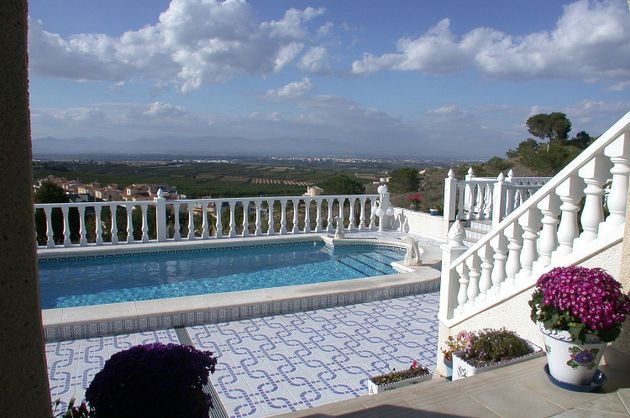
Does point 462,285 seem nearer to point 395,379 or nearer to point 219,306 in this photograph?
point 395,379

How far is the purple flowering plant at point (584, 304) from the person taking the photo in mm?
2668

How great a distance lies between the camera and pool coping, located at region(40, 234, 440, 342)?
524 cm

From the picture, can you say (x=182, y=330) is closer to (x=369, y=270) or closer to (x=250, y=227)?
(x=369, y=270)

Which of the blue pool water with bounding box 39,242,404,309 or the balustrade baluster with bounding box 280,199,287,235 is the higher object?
the balustrade baluster with bounding box 280,199,287,235

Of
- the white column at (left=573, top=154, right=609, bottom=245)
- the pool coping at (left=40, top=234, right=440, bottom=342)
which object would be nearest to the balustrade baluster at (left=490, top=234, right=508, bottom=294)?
the white column at (left=573, top=154, right=609, bottom=245)

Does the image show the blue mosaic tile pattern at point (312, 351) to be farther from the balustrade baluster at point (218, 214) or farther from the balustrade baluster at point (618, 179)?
the balustrade baluster at point (218, 214)

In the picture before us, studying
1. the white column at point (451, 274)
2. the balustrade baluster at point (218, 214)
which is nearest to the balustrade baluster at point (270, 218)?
the balustrade baluster at point (218, 214)

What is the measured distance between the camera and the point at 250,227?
11.2 metres

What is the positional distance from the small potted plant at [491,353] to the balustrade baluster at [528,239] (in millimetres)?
482

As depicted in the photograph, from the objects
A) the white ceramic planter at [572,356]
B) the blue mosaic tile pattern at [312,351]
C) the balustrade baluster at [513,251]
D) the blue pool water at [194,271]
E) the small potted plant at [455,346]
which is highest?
the balustrade baluster at [513,251]

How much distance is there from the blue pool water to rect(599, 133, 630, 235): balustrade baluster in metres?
5.77

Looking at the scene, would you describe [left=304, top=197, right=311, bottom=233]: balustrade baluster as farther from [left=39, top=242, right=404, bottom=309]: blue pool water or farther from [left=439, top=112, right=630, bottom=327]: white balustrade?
[left=439, top=112, right=630, bottom=327]: white balustrade

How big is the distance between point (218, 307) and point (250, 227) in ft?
18.0

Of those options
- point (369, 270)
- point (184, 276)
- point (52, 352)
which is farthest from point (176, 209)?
point (52, 352)
